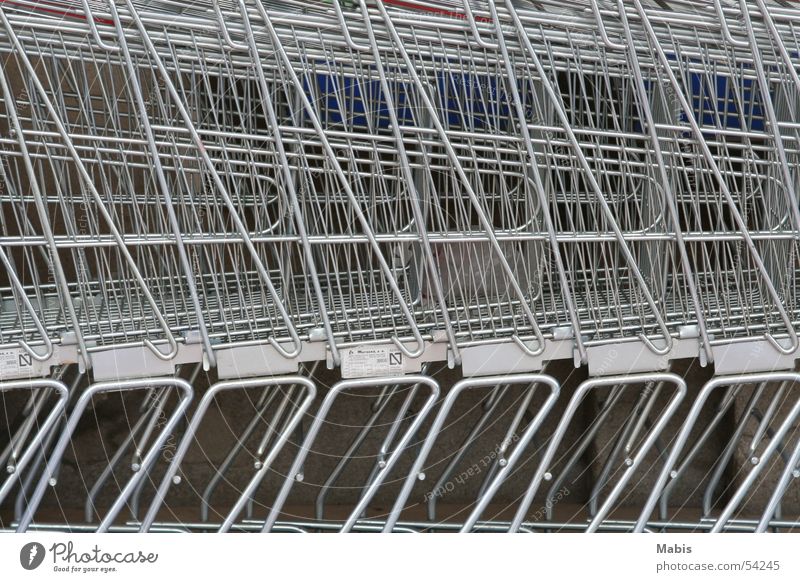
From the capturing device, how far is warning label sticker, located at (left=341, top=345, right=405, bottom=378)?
Answer: 6.98ft

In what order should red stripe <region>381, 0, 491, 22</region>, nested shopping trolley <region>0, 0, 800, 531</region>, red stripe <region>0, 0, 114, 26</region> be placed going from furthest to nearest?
red stripe <region>381, 0, 491, 22</region>
red stripe <region>0, 0, 114, 26</region>
nested shopping trolley <region>0, 0, 800, 531</region>

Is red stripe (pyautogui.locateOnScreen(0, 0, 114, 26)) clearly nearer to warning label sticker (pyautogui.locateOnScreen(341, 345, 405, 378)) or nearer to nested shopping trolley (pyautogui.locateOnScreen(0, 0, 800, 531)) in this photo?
nested shopping trolley (pyautogui.locateOnScreen(0, 0, 800, 531))

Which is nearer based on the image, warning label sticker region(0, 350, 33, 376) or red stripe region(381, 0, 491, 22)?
warning label sticker region(0, 350, 33, 376)

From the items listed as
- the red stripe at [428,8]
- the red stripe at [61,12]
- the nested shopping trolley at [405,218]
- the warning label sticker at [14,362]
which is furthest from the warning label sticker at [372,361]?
the red stripe at [61,12]

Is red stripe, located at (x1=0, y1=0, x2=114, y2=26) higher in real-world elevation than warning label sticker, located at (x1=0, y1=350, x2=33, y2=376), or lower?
higher

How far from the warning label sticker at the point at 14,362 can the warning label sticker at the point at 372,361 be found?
0.71 meters

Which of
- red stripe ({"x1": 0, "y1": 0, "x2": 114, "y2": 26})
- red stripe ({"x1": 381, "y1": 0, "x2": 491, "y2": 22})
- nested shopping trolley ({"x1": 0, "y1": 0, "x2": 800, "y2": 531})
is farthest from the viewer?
red stripe ({"x1": 381, "y1": 0, "x2": 491, "y2": 22})

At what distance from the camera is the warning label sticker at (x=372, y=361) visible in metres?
2.13

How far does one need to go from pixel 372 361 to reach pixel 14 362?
807 mm

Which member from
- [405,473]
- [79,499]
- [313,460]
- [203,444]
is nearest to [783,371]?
[405,473]

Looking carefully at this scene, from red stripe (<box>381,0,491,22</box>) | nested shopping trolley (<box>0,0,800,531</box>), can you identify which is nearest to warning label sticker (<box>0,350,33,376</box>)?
nested shopping trolley (<box>0,0,800,531</box>)

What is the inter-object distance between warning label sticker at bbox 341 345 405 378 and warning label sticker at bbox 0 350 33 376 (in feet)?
2.33

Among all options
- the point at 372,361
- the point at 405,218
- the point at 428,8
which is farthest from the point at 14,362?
the point at 428,8
